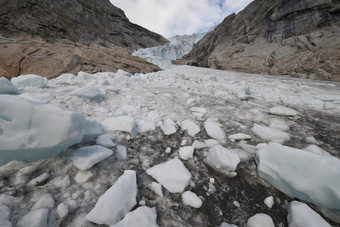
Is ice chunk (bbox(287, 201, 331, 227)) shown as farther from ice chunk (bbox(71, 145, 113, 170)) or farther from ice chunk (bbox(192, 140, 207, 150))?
ice chunk (bbox(71, 145, 113, 170))

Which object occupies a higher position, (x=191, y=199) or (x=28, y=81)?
(x=28, y=81)

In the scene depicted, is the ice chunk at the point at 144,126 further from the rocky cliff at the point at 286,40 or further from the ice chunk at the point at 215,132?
the rocky cliff at the point at 286,40

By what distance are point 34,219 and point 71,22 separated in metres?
20.1

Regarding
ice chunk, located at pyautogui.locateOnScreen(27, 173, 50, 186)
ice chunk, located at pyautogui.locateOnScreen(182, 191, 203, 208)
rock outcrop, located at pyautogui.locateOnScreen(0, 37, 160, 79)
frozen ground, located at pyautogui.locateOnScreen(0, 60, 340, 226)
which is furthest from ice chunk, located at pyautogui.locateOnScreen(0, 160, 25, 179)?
rock outcrop, located at pyautogui.locateOnScreen(0, 37, 160, 79)

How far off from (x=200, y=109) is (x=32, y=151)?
1.26 m

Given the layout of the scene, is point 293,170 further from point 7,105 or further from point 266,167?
point 7,105

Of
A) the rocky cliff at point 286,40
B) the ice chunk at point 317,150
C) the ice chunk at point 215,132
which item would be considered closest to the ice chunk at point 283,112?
the ice chunk at point 317,150

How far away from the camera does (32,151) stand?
0.59 m

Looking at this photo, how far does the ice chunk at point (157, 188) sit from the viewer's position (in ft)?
1.92

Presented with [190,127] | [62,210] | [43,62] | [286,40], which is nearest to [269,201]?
[190,127]

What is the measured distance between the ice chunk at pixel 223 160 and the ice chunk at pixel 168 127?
0.35 m

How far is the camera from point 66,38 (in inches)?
488

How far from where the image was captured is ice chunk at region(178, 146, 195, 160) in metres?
0.81

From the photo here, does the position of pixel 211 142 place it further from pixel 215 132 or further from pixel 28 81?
pixel 28 81
